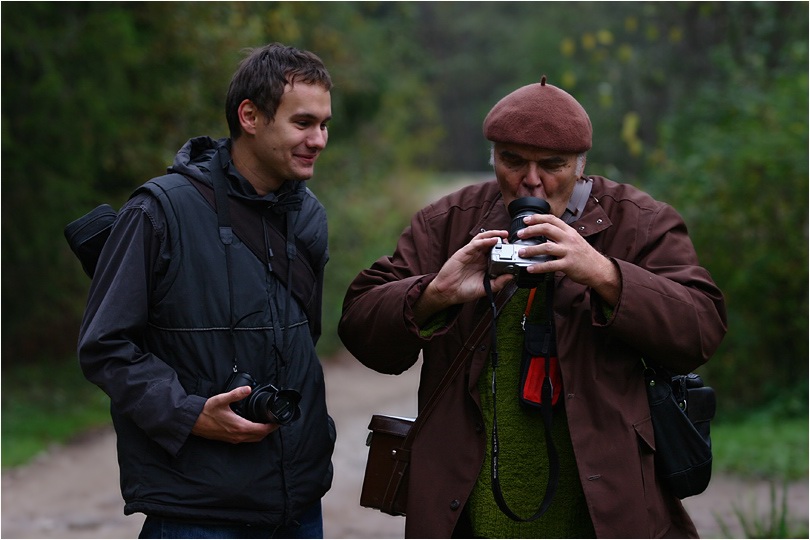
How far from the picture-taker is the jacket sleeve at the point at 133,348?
3.07 meters

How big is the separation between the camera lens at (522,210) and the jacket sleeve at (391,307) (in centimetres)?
32

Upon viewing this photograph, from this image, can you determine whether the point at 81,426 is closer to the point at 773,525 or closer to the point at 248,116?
the point at 773,525

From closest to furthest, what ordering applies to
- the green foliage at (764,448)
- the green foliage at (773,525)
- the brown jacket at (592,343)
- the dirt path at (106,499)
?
the brown jacket at (592,343) < the green foliage at (773,525) < the dirt path at (106,499) < the green foliage at (764,448)

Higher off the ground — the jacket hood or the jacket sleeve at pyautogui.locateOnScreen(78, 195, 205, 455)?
the jacket hood

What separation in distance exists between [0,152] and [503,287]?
718 cm

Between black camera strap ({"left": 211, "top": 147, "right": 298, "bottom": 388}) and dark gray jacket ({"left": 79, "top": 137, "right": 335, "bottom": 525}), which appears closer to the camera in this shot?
dark gray jacket ({"left": 79, "top": 137, "right": 335, "bottom": 525})

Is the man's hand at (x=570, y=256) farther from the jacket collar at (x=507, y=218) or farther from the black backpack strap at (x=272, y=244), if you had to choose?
the black backpack strap at (x=272, y=244)

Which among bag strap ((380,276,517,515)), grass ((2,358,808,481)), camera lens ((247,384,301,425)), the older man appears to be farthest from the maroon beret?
grass ((2,358,808,481))

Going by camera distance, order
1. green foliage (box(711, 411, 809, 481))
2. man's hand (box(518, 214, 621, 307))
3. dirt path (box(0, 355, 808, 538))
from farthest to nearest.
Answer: green foliage (box(711, 411, 809, 481)) < dirt path (box(0, 355, 808, 538)) < man's hand (box(518, 214, 621, 307))

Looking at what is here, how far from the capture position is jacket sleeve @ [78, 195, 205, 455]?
10.1 ft

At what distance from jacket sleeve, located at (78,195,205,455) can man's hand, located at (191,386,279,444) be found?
0.10 ft

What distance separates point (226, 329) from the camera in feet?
10.5

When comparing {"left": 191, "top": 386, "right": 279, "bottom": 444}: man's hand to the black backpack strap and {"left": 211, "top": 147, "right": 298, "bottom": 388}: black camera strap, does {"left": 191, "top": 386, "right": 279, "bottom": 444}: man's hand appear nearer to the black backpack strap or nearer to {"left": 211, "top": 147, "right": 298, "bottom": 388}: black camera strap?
{"left": 211, "top": 147, "right": 298, "bottom": 388}: black camera strap

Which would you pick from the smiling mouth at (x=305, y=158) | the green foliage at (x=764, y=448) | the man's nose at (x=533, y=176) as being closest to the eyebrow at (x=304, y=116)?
the smiling mouth at (x=305, y=158)
